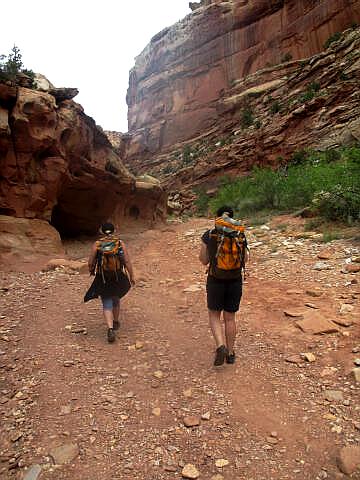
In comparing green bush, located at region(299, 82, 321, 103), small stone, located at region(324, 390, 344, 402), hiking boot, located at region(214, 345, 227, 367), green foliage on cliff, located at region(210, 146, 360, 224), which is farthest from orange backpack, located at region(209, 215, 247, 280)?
green bush, located at region(299, 82, 321, 103)

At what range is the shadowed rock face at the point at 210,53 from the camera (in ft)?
100

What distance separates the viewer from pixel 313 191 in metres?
10.6

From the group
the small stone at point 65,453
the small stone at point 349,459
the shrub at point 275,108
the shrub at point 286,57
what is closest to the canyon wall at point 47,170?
the small stone at point 65,453

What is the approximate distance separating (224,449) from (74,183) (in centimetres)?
935

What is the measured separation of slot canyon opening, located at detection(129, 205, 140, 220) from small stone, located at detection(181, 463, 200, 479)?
12.0 m

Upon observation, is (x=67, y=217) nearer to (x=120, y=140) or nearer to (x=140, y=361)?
(x=140, y=361)

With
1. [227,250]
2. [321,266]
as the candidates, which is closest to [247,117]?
[321,266]

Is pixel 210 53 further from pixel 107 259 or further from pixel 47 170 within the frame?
pixel 107 259

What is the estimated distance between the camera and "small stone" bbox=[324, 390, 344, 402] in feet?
9.29

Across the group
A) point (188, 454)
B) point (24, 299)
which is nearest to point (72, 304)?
point (24, 299)

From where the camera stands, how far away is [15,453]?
244cm

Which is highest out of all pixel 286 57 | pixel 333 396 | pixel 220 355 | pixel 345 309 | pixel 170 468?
pixel 286 57

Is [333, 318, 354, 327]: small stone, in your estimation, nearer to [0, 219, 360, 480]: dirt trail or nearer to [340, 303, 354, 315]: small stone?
[0, 219, 360, 480]: dirt trail

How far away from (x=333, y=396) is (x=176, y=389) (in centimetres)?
136
